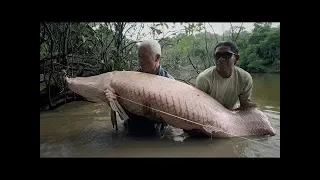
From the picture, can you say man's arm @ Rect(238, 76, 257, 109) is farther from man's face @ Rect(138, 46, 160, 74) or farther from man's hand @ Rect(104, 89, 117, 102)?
man's hand @ Rect(104, 89, 117, 102)

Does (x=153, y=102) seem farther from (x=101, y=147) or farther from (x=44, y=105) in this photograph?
(x=44, y=105)

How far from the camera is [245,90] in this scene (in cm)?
359

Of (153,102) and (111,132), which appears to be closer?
(153,102)

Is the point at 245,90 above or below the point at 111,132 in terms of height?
above

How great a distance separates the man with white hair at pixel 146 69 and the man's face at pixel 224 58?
0.64 meters

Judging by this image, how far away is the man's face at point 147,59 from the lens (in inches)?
136

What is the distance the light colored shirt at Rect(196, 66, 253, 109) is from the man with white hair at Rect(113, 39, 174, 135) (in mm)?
520

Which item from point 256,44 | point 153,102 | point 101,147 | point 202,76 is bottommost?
point 101,147

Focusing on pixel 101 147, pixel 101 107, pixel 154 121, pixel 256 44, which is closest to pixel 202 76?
pixel 154 121

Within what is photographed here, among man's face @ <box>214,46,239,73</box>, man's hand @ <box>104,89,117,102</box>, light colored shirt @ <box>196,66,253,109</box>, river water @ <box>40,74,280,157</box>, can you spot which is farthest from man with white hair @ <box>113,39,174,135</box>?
man's face @ <box>214,46,239,73</box>

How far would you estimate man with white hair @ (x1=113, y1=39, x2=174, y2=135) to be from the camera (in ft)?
11.4
